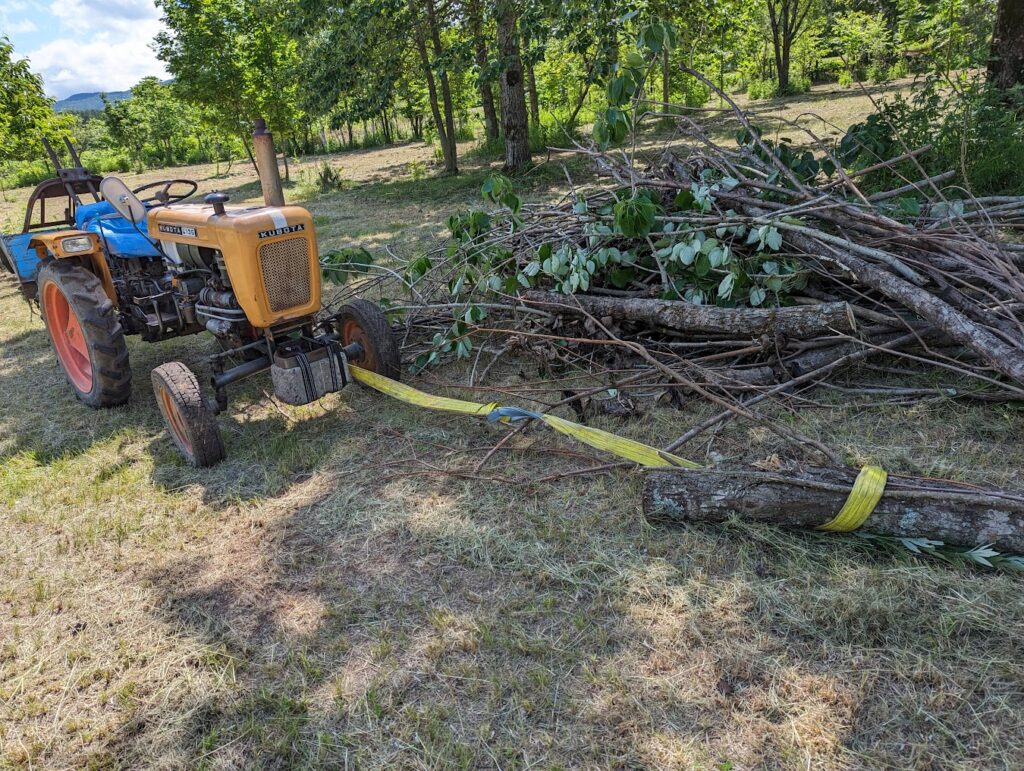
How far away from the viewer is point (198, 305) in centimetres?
409

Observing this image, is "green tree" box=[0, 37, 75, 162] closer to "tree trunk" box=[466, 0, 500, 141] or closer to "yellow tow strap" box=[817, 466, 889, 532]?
"tree trunk" box=[466, 0, 500, 141]

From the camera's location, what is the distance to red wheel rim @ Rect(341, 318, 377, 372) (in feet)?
14.3

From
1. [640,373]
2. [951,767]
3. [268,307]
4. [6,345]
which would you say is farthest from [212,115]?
[951,767]

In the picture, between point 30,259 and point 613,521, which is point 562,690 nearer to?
point 613,521

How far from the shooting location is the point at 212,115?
1562 cm

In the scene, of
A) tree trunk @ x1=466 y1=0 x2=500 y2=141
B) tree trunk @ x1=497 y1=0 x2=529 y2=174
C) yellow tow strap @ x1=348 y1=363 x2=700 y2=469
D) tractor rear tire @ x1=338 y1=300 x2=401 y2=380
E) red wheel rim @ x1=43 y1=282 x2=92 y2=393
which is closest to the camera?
yellow tow strap @ x1=348 y1=363 x2=700 y2=469

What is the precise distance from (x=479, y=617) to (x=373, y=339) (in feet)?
7.56

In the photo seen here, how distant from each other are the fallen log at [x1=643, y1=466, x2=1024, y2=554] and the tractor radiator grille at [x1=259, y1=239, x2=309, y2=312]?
2.28 metres

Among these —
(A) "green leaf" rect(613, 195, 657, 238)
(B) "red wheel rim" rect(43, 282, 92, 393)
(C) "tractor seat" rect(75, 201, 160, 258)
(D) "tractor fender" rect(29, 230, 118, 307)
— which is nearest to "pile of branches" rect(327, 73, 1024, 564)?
(A) "green leaf" rect(613, 195, 657, 238)

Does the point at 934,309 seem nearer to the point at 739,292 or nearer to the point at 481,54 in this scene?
the point at 739,292

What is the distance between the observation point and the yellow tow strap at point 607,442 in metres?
2.57

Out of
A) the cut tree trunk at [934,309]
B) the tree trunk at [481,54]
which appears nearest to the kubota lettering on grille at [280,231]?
the cut tree trunk at [934,309]

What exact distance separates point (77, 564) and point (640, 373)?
3.04m

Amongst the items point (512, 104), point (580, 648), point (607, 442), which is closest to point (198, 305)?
point (607, 442)
